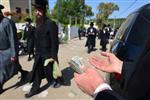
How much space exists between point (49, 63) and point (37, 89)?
67cm

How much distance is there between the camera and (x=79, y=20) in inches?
3287

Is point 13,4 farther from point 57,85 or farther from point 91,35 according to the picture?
point 57,85

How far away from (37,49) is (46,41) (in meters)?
0.30

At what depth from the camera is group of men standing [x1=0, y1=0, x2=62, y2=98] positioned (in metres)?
7.72

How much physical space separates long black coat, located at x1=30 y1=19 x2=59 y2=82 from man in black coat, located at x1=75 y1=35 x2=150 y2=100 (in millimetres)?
5498

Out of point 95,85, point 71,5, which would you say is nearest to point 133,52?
point 95,85

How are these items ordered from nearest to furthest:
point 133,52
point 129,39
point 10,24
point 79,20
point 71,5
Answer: point 133,52 < point 129,39 < point 10,24 < point 71,5 < point 79,20

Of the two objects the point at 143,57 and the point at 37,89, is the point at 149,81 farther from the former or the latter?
the point at 37,89

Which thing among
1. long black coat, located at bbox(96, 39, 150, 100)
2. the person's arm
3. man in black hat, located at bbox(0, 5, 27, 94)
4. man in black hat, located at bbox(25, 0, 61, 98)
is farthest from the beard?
long black coat, located at bbox(96, 39, 150, 100)

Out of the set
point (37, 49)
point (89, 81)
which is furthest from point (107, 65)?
point (37, 49)

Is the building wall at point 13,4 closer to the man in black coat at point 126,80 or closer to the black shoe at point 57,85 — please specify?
the black shoe at point 57,85

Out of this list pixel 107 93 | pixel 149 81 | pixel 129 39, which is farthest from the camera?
pixel 129 39

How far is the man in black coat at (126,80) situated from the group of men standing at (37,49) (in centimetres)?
534

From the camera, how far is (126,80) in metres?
2.19
